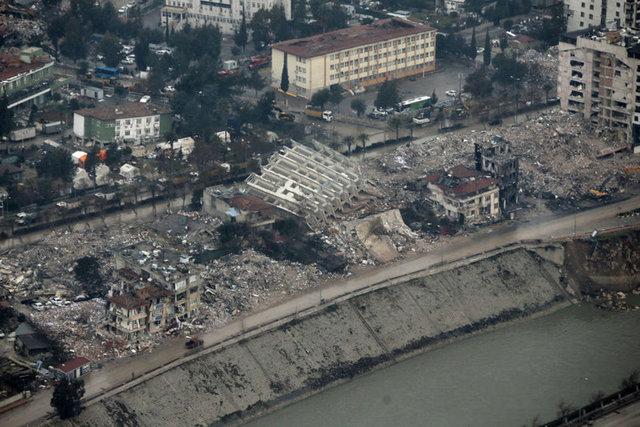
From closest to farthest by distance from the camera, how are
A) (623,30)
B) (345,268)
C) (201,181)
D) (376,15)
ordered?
(345,268) → (201,181) → (623,30) → (376,15)

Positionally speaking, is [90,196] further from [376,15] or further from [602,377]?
[376,15]

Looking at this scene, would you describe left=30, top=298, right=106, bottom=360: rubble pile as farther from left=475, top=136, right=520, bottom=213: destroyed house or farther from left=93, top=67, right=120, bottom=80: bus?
left=93, top=67, right=120, bottom=80: bus

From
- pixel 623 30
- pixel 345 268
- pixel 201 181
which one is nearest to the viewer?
pixel 345 268

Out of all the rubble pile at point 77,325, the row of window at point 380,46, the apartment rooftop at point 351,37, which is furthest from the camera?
the row of window at point 380,46

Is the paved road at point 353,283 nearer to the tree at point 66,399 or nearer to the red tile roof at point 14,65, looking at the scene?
the tree at point 66,399

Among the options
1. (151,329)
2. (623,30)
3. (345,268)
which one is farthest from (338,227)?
(623,30)

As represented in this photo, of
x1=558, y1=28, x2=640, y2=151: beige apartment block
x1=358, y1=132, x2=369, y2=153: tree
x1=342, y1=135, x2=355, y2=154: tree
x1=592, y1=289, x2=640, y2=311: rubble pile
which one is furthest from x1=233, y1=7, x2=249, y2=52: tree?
x1=592, y1=289, x2=640, y2=311: rubble pile

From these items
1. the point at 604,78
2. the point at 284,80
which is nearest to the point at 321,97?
the point at 284,80

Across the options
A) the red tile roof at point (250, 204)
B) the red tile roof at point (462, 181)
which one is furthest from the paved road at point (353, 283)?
the red tile roof at point (250, 204)
